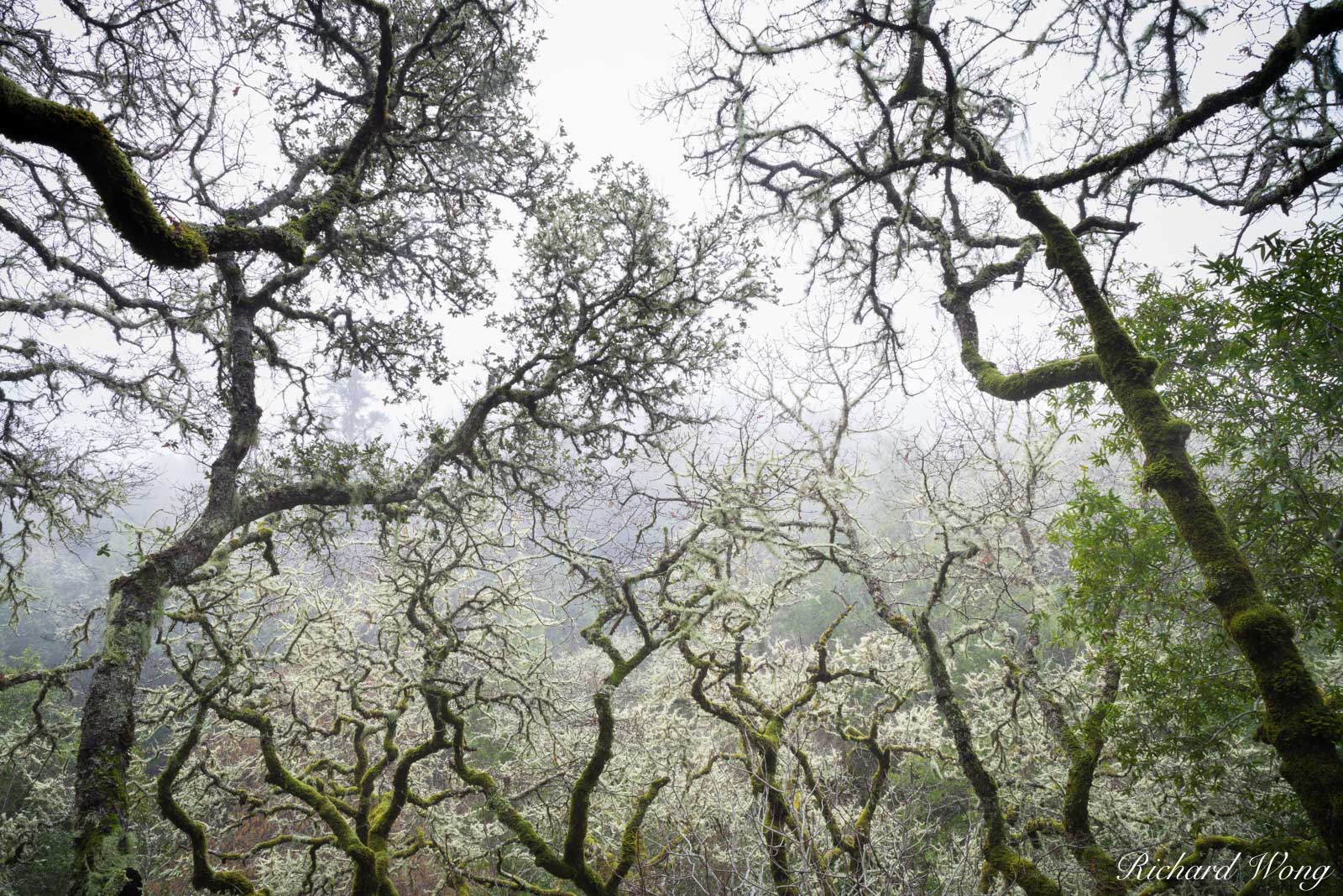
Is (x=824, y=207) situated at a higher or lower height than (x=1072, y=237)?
higher

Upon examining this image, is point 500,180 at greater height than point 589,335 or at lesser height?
greater

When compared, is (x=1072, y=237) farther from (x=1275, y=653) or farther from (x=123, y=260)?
(x=123, y=260)

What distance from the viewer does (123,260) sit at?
19.8 ft

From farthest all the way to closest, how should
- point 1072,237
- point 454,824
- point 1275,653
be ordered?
point 454,824 → point 1072,237 → point 1275,653

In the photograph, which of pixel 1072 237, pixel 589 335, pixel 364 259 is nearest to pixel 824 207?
pixel 1072 237

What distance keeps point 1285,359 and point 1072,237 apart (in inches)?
61.8

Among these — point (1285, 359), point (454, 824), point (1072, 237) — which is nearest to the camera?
point (1285, 359)

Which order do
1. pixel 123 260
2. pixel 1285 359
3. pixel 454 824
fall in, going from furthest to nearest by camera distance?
pixel 454 824 < pixel 123 260 < pixel 1285 359

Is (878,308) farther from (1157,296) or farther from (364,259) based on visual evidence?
(364,259)

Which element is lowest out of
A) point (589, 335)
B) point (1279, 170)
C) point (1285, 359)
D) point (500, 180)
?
point (1285, 359)

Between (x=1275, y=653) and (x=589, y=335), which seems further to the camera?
(x=589, y=335)

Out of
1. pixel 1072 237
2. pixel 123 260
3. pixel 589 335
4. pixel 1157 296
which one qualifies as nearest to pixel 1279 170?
pixel 1157 296

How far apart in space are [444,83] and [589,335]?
10.5ft

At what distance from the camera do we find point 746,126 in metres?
5.09
